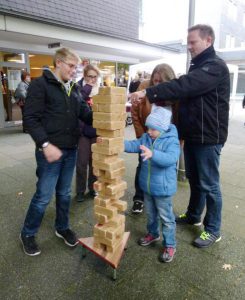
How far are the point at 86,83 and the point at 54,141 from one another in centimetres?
148

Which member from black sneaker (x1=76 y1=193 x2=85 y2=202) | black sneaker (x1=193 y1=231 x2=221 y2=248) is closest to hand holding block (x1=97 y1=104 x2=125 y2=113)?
black sneaker (x1=193 y1=231 x2=221 y2=248)

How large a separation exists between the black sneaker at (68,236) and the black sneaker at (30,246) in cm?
29

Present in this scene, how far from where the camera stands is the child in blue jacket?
237 centimetres

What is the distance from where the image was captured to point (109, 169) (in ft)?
7.35

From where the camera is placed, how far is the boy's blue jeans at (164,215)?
2598 millimetres

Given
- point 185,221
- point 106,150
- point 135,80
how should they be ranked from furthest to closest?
1. point 135,80
2. point 185,221
3. point 106,150

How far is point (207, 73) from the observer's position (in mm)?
2504

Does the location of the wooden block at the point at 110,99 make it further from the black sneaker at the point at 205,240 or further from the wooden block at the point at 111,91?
the black sneaker at the point at 205,240

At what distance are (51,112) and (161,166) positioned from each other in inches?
42.6

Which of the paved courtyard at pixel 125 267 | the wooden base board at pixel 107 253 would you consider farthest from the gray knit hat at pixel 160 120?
the paved courtyard at pixel 125 267

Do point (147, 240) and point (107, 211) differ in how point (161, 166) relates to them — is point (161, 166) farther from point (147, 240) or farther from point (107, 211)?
point (147, 240)

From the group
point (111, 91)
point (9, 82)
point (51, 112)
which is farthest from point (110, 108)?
point (9, 82)

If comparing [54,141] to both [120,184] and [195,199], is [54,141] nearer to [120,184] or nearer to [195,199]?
[120,184]

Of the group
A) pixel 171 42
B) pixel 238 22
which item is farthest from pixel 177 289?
pixel 238 22
